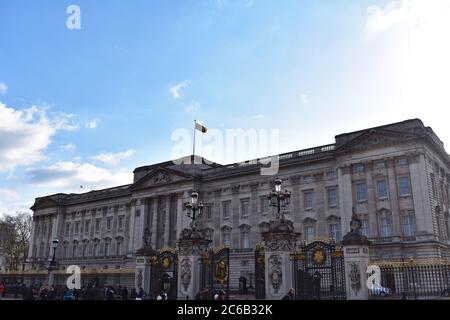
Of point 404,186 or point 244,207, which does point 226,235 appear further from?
point 404,186

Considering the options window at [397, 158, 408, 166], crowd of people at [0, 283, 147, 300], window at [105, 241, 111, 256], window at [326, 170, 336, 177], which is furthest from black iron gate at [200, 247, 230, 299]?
window at [105, 241, 111, 256]

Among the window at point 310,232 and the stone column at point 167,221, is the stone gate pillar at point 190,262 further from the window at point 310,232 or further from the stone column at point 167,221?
the stone column at point 167,221

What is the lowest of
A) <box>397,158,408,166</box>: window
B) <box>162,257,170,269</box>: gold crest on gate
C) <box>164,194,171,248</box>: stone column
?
<box>162,257,170,269</box>: gold crest on gate

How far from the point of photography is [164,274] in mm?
27141

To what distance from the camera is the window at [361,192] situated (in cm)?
4912

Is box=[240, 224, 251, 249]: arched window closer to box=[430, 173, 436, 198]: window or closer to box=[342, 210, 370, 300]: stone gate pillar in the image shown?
box=[430, 173, 436, 198]: window

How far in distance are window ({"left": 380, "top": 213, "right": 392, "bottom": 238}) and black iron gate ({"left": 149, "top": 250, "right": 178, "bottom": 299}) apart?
91.2 ft

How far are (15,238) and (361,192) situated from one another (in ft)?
257

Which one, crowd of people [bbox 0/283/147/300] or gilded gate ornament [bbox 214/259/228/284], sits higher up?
gilded gate ornament [bbox 214/259/228/284]

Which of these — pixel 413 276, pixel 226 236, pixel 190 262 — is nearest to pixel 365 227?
pixel 226 236

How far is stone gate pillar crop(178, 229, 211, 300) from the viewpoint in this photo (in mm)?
24828

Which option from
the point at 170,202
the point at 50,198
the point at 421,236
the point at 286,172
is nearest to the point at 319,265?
the point at 421,236

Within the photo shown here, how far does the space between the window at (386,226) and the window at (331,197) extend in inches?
249

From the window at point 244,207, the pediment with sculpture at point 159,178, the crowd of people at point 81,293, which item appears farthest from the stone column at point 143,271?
the pediment with sculpture at point 159,178
